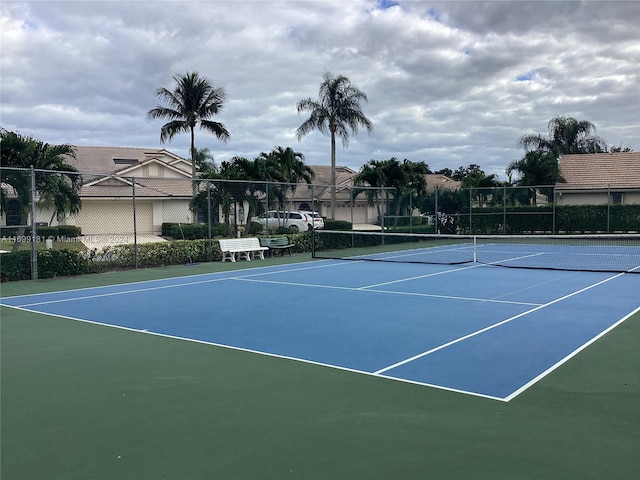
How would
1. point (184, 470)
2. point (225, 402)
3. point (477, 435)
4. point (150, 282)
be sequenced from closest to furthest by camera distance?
1. point (184, 470)
2. point (477, 435)
3. point (225, 402)
4. point (150, 282)

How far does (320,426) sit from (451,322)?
4.65m

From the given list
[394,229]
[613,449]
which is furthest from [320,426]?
[394,229]

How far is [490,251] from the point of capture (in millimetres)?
22938

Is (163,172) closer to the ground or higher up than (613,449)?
higher up

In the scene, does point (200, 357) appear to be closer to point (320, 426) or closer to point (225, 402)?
point (225, 402)

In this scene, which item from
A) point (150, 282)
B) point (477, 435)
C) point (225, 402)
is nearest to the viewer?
point (477, 435)

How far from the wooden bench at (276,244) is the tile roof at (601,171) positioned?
71.2 feet

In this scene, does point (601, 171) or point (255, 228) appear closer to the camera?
point (255, 228)

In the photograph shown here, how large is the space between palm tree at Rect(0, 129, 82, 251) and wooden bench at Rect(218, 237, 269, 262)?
16.6 ft

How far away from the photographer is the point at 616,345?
24.4 feet

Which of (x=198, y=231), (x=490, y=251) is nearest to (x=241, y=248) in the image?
(x=198, y=231)

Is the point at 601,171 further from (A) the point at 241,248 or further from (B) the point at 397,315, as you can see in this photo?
(B) the point at 397,315

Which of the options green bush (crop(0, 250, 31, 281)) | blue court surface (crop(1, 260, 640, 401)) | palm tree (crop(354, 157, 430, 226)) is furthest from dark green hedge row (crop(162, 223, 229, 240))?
palm tree (crop(354, 157, 430, 226))

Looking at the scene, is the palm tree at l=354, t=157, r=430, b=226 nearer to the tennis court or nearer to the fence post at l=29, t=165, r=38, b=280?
the tennis court
